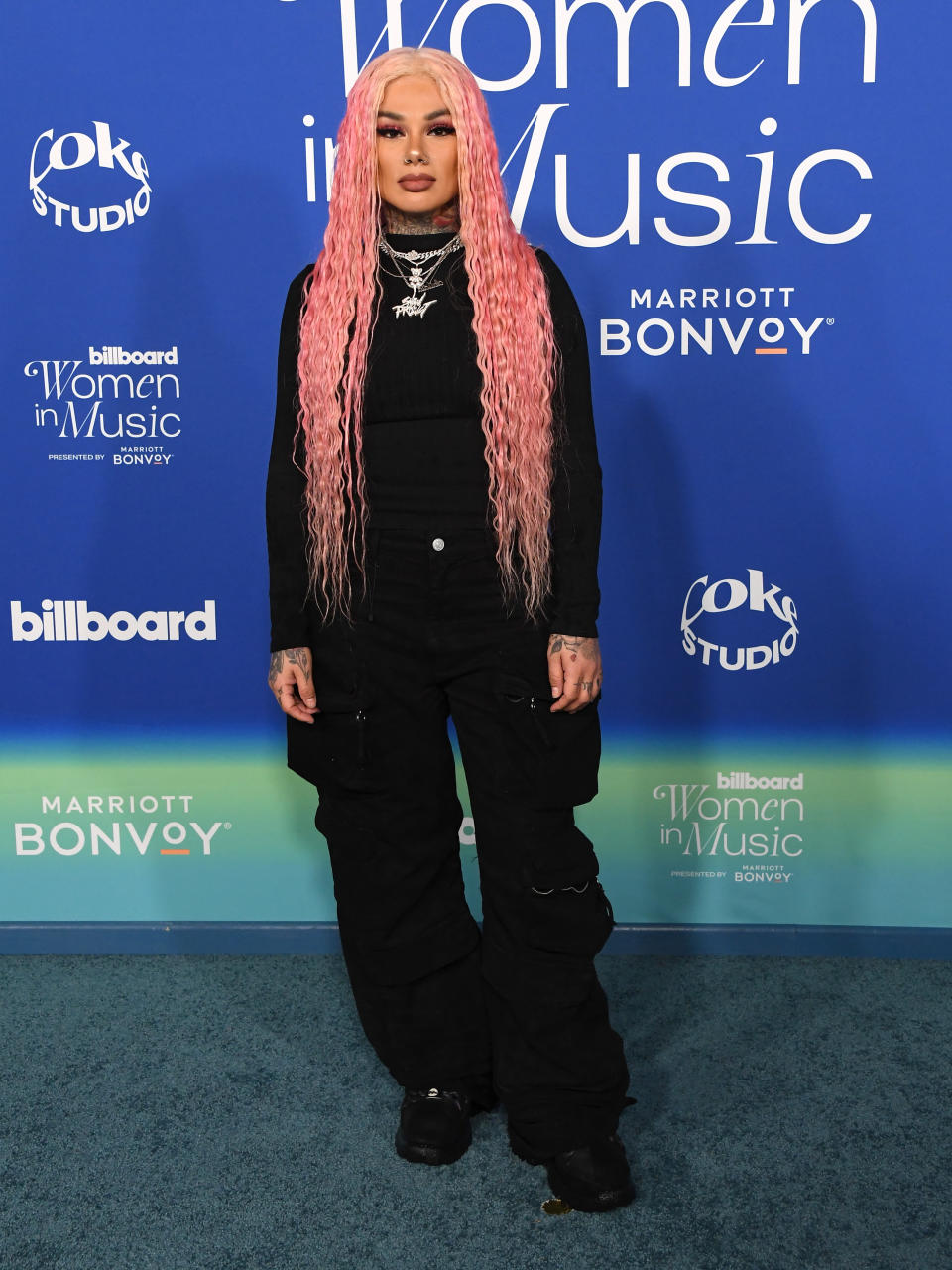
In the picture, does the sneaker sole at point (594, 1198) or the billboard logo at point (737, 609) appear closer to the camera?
the sneaker sole at point (594, 1198)

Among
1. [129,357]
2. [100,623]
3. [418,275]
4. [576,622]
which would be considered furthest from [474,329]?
[100,623]

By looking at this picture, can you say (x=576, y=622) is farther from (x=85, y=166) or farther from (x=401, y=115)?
(x=85, y=166)

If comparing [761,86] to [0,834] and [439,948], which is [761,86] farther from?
[0,834]

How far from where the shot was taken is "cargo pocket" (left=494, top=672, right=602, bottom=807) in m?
1.76

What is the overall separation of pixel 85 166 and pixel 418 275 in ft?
3.30

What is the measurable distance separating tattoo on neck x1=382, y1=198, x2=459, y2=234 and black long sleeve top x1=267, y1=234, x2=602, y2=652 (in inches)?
0.9

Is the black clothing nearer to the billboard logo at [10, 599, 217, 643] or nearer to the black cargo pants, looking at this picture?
the black cargo pants

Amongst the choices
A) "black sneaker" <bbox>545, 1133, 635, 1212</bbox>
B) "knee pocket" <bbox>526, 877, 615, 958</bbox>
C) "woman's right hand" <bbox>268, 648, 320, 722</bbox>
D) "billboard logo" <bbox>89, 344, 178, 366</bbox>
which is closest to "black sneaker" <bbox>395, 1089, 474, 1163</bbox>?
"black sneaker" <bbox>545, 1133, 635, 1212</bbox>

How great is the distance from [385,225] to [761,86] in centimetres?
92

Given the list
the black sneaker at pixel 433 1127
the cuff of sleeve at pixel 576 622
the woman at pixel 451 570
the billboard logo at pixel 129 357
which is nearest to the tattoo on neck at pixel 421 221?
the woman at pixel 451 570

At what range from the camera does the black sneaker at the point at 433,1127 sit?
194cm

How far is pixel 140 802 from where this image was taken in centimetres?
264

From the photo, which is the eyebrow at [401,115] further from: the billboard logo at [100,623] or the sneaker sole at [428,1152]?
the sneaker sole at [428,1152]

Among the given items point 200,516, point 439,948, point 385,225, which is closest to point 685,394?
point 385,225
